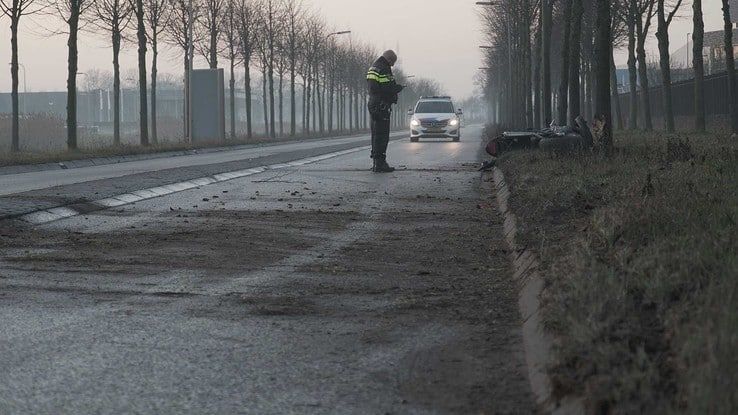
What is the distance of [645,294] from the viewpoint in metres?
5.13

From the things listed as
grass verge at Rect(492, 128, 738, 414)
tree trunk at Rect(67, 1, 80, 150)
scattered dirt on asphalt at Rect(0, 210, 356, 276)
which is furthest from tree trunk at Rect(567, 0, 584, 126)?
tree trunk at Rect(67, 1, 80, 150)

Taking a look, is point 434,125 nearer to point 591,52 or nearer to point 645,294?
point 591,52

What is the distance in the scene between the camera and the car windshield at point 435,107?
4956 cm

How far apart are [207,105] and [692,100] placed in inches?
820

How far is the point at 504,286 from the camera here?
25.0 feet

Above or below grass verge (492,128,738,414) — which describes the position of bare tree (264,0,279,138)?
above

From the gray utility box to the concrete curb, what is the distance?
40347 mm

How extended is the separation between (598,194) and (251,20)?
48025 millimetres

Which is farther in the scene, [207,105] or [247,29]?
[247,29]

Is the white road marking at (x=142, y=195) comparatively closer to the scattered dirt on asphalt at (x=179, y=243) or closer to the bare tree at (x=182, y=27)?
the scattered dirt on asphalt at (x=179, y=243)

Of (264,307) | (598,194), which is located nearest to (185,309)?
(264,307)

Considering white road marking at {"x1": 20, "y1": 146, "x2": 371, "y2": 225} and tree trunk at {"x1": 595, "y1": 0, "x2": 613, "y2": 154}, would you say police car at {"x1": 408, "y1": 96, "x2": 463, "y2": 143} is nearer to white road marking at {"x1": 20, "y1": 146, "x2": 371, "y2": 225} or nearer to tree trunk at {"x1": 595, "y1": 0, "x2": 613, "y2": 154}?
white road marking at {"x1": 20, "y1": 146, "x2": 371, "y2": 225}

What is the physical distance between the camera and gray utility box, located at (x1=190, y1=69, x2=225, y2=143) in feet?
160

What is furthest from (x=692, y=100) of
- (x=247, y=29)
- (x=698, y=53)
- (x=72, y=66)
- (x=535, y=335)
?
(x=535, y=335)
